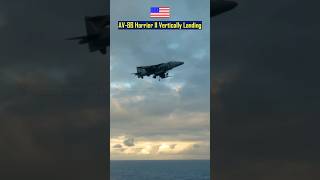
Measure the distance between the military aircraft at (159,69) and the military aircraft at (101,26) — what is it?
609cm

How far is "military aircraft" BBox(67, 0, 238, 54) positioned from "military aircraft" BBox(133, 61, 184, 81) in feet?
20.0

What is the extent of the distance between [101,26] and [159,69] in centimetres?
1008

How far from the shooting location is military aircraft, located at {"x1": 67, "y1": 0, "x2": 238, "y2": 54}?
5097 centimetres

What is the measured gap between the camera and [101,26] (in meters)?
52.5

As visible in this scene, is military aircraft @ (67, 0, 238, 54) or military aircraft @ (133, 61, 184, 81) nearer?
military aircraft @ (67, 0, 238, 54)

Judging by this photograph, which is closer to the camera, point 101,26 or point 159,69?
point 101,26
